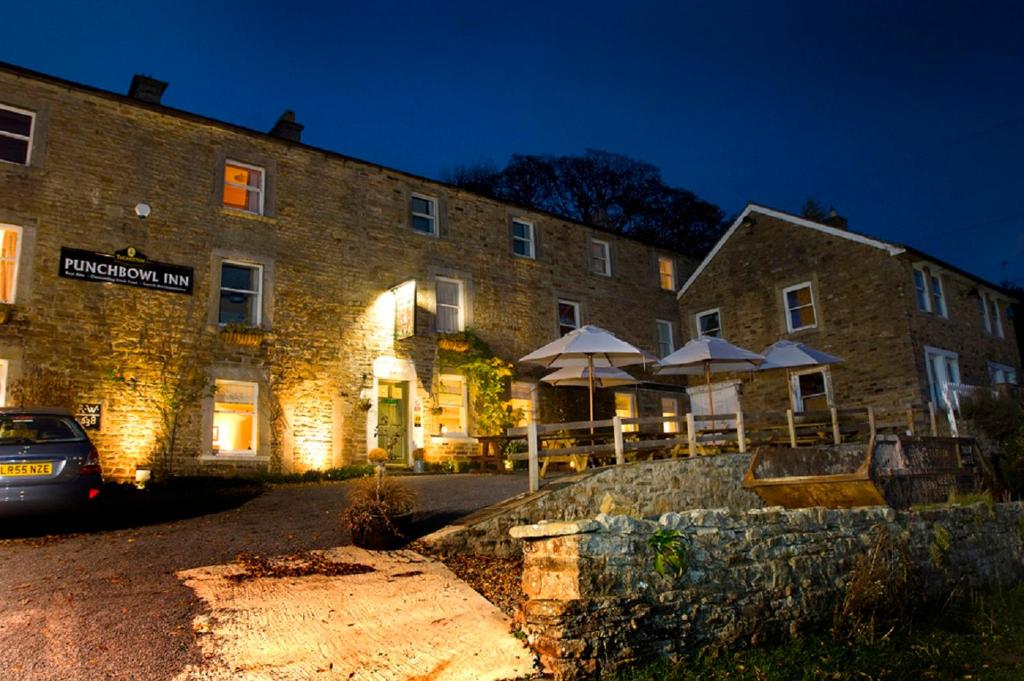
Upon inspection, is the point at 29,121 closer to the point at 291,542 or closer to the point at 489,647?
the point at 291,542

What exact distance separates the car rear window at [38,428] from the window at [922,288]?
2049cm

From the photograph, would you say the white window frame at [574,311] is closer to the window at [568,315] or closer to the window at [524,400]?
the window at [568,315]

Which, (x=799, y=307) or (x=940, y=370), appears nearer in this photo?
(x=940, y=370)

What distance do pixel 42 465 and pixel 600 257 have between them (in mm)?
17439

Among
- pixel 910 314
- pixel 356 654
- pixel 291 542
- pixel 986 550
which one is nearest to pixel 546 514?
pixel 291 542

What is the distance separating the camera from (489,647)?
5.46 meters

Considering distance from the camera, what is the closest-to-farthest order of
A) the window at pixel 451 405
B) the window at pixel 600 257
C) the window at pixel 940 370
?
the window at pixel 451 405 < the window at pixel 940 370 < the window at pixel 600 257

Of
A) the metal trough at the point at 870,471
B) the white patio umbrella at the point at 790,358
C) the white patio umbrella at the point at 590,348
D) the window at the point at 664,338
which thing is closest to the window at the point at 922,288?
the white patio umbrella at the point at 790,358

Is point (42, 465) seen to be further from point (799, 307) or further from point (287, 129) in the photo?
point (799, 307)

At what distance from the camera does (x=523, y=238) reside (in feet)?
69.0

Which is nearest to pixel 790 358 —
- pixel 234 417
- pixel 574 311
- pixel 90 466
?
pixel 574 311

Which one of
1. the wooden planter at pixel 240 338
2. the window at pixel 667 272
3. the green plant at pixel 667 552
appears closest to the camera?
the green plant at pixel 667 552

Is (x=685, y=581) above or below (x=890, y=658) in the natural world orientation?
above

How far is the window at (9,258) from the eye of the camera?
516 inches
